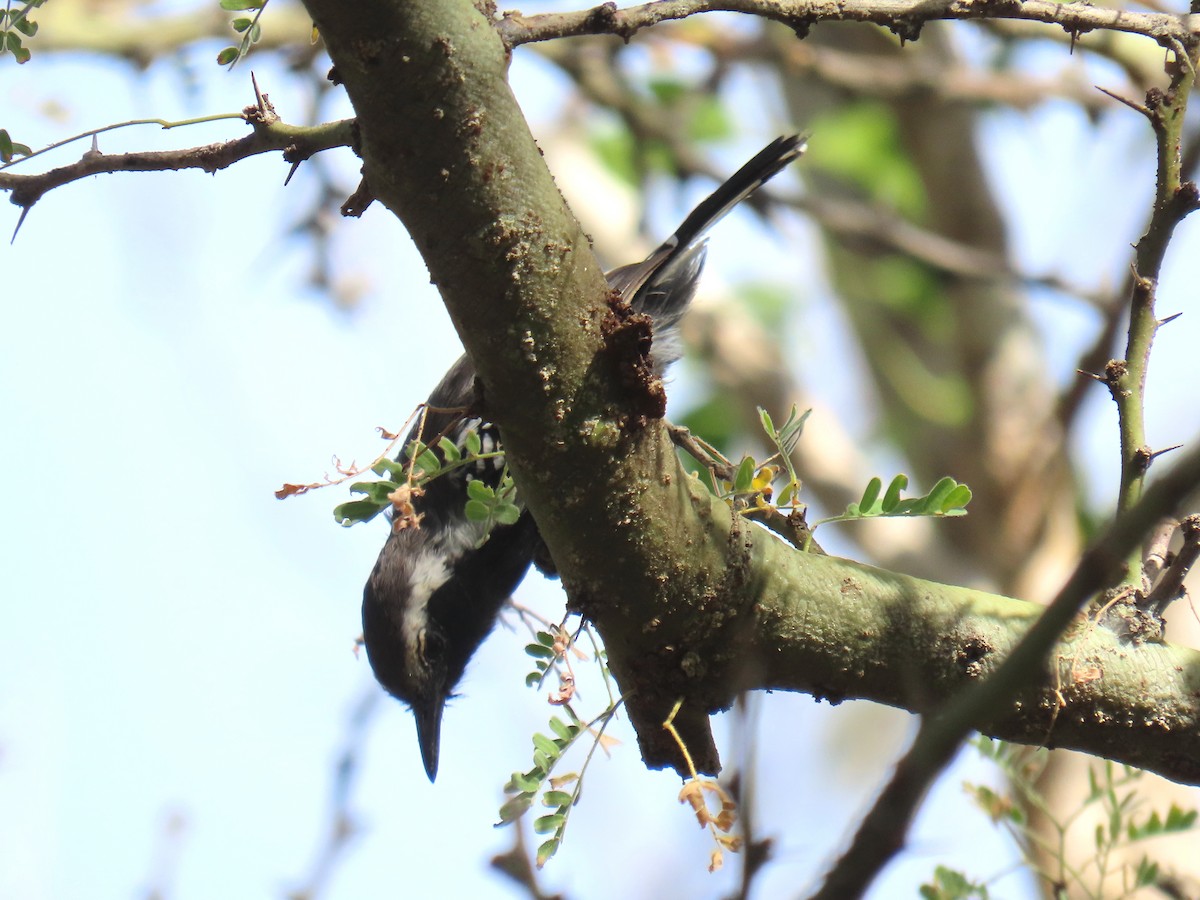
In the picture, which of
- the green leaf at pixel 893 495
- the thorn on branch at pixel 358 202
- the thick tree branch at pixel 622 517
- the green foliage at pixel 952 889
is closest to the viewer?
the thick tree branch at pixel 622 517

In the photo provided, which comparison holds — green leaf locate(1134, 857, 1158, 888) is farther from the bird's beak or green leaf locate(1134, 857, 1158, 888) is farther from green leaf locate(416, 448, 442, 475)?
the bird's beak

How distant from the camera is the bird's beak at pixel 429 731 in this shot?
419 centimetres

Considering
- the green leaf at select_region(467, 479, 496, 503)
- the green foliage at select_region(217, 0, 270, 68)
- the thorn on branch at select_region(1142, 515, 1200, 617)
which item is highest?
the green foliage at select_region(217, 0, 270, 68)

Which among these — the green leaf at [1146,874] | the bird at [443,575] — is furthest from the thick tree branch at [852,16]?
the bird at [443,575]

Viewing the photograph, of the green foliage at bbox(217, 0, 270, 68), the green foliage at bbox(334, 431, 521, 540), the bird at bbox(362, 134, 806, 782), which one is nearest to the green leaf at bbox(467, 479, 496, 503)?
the green foliage at bbox(334, 431, 521, 540)

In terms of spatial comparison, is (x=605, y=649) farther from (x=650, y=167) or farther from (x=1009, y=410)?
(x=1009, y=410)

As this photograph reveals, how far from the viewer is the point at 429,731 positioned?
4.23m

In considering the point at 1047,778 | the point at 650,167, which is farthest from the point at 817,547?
the point at 650,167

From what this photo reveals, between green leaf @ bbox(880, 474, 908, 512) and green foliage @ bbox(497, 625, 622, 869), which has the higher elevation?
green leaf @ bbox(880, 474, 908, 512)

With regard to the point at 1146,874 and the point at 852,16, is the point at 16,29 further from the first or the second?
the point at 1146,874

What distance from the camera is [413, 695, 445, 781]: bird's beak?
13.7ft

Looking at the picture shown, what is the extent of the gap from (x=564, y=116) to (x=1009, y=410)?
3.89m

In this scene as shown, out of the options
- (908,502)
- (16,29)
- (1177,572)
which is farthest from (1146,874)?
(16,29)

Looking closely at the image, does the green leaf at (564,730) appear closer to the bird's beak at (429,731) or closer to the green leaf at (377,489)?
the green leaf at (377,489)
